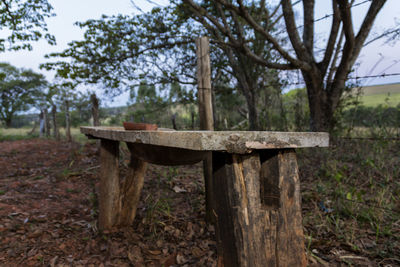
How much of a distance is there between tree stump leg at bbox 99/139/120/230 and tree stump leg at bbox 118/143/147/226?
0.26ft

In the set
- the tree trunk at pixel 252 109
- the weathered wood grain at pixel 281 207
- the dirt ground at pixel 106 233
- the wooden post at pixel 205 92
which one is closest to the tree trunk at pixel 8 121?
the dirt ground at pixel 106 233

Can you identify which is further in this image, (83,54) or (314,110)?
(83,54)

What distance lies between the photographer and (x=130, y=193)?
2.76 meters

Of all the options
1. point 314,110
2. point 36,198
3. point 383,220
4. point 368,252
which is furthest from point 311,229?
point 36,198

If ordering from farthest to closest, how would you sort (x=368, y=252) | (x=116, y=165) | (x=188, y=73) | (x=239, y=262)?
(x=188, y=73), (x=116, y=165), (x=368, y=252), (x=239, y=262)

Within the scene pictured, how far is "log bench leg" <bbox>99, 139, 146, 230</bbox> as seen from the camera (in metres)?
2.65

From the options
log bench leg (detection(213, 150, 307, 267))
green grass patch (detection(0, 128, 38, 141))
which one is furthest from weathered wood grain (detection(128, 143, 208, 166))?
green grass patch (detection(0, 128, 38, 141))

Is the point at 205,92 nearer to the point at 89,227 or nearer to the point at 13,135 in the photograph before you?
the point at 89,227

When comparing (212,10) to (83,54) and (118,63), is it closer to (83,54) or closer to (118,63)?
→ (118,63)

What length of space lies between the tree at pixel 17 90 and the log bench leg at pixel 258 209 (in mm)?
26611

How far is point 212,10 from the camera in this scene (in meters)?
6.85

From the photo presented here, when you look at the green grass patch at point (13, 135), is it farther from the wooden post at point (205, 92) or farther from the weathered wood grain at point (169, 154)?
the weathered wood grain at point (169, 154)

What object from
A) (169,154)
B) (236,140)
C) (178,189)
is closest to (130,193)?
(178,189)

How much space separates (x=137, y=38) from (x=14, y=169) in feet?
12.5
